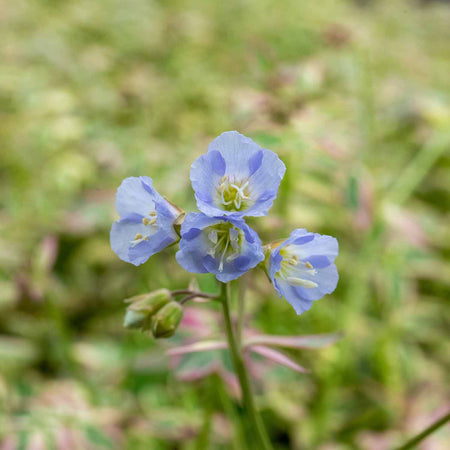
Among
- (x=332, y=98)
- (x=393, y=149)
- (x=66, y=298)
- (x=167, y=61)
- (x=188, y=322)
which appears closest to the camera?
(x=188, y=322)

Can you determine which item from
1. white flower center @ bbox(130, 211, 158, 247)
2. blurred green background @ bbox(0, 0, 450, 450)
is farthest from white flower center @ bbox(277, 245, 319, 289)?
blurred green background @ bbox(0, 0, 450, 450)

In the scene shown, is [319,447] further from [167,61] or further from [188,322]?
[167,61]

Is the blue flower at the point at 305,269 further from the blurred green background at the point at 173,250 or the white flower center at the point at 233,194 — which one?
the blurred green background at the point at 173,250

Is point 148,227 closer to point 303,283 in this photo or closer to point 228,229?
point 228,229

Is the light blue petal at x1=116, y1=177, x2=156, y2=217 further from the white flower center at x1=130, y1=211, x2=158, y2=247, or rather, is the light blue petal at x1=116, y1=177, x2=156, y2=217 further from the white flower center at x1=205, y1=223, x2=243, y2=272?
the white flower center at x1=205, y1=223, x2=243, y2=272

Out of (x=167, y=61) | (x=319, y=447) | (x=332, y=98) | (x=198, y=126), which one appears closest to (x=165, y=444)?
(x=319, y=447)
